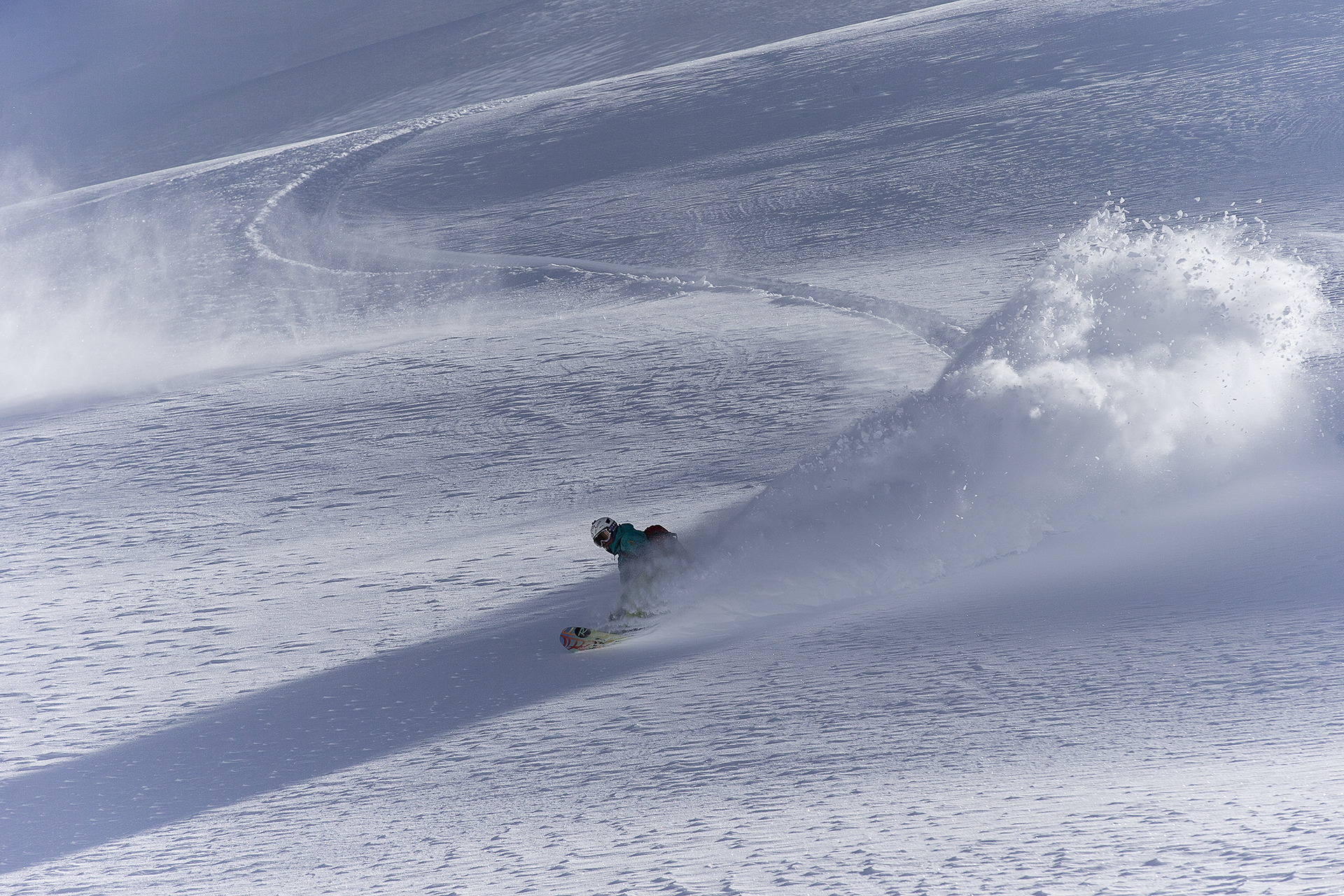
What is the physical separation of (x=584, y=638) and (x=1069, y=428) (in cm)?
236

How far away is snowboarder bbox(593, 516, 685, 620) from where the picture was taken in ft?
12.2

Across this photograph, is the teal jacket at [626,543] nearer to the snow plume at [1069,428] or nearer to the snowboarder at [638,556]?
the snowboarder at [638,556]

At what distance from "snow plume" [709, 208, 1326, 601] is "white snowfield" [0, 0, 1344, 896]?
2 centimetres

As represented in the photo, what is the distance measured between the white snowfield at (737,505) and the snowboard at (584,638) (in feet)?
0.19

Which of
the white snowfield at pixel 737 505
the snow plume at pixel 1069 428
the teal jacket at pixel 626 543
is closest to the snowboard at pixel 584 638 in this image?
the white snowfield at pixel 737 505

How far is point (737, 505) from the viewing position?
4637mm

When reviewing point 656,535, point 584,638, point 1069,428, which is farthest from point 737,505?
point 1069,428

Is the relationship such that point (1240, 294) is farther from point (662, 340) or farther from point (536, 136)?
point (536, 136)

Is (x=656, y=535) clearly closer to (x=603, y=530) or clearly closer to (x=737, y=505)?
(x=603, y=530)

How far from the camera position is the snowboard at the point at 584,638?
354cm

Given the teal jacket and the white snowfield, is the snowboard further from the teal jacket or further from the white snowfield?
the teal jacket

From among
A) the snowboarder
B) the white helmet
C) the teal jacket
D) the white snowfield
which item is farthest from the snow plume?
the white helmet

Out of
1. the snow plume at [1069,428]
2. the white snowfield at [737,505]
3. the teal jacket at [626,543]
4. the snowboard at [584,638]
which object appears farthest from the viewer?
the snow plume at [1069,428]

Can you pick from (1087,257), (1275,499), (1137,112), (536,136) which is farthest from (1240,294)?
(536,136)
